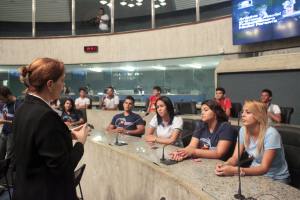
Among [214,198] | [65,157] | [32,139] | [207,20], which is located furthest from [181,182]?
[207,20]

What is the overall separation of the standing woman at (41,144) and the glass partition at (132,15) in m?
7.17

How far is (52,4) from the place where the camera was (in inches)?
379

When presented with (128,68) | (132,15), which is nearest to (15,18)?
(132,15)

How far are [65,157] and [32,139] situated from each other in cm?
15

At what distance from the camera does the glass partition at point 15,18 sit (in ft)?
31.3

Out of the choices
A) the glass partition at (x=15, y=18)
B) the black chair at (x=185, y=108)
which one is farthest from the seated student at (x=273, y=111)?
the glass partition at (x=15, y=18)

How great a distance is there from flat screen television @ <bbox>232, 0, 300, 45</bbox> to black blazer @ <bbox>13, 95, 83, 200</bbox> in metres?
5.15

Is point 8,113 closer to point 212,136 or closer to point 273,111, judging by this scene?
point 212,136

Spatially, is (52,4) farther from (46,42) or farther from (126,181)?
(126,181)

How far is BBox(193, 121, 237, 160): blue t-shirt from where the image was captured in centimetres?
240

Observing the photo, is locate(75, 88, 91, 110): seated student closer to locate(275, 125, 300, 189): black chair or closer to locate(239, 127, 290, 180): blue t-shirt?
locate(275, 125, 300, 189): black chair

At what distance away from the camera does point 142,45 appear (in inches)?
326

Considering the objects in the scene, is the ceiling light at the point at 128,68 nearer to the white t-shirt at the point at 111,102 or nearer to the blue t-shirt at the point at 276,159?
Result: the white t-shirt at the point at 111,102

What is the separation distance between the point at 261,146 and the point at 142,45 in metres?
6.53
